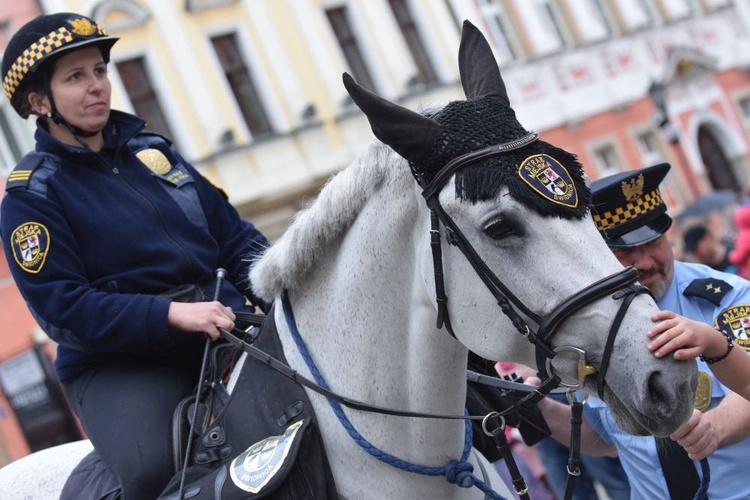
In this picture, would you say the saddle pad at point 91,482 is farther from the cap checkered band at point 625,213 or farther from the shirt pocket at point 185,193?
the cap checkered band at point 625,213

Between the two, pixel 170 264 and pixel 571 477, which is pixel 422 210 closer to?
pixel 571 477

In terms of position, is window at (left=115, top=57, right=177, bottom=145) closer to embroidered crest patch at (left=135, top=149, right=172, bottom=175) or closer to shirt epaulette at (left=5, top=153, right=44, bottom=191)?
embroidered crest patch at (left=135, top=149, right=172, bottom=175)

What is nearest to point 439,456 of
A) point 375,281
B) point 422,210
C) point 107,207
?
point 375,281

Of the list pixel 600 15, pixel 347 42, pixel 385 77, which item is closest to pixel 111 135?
pixel 385 77

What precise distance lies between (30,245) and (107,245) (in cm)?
25

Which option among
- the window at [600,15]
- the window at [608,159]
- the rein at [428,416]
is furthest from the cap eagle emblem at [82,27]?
the window at [600,15]

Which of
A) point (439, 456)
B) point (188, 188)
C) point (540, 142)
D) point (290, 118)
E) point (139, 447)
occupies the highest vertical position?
point (290, 118)

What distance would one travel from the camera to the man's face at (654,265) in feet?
11.2

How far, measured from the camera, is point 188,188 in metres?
3.60

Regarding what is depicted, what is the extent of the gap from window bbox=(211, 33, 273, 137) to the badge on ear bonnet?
15558 mm

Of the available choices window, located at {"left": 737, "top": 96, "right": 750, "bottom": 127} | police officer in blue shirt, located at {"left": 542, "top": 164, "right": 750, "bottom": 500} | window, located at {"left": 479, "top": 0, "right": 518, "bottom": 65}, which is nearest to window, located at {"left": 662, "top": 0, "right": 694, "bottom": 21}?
window, located at {"left": 737, "top": 96, "right": 750, "bottom": 127}

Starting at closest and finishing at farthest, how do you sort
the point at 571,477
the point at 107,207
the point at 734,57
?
the point at 571,477 < the point at 107,207 < the point at 734,57

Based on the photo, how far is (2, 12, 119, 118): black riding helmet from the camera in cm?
327

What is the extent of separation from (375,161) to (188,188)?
1.13 m
